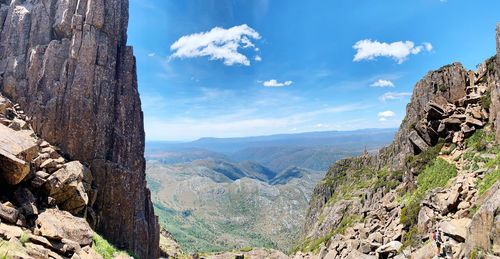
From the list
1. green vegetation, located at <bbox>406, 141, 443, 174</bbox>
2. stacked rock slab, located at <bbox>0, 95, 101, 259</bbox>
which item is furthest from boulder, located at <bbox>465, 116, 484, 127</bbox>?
stacked rock slab, located at <bbox>0, 95, 101, 259</bbox>

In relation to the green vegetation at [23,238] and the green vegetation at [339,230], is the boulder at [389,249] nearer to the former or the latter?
the green vegetation at [23,238]

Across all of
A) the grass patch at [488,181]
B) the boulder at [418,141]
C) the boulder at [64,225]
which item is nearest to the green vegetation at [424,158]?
the boulder at [418,141]

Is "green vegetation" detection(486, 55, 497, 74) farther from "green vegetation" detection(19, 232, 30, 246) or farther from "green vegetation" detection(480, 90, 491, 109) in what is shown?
"green vegetation" detection(19, 232, 30, 246)

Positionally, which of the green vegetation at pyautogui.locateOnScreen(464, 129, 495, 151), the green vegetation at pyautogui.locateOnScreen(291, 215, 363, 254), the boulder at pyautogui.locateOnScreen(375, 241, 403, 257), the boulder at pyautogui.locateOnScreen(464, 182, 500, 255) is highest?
the green vegetation at pyautogui.locateOnScreen(464, 129, 495, 151)

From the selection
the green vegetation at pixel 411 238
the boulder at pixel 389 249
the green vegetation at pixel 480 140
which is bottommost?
the boulder at pixel 389 249

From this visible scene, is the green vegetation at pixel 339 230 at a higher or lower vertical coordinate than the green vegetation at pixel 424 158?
lower

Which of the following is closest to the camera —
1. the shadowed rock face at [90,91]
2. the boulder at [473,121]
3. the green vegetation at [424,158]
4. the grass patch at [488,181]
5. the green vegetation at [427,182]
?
the grass patch at [488,181]

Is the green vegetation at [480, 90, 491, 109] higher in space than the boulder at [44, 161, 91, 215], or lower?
higher
